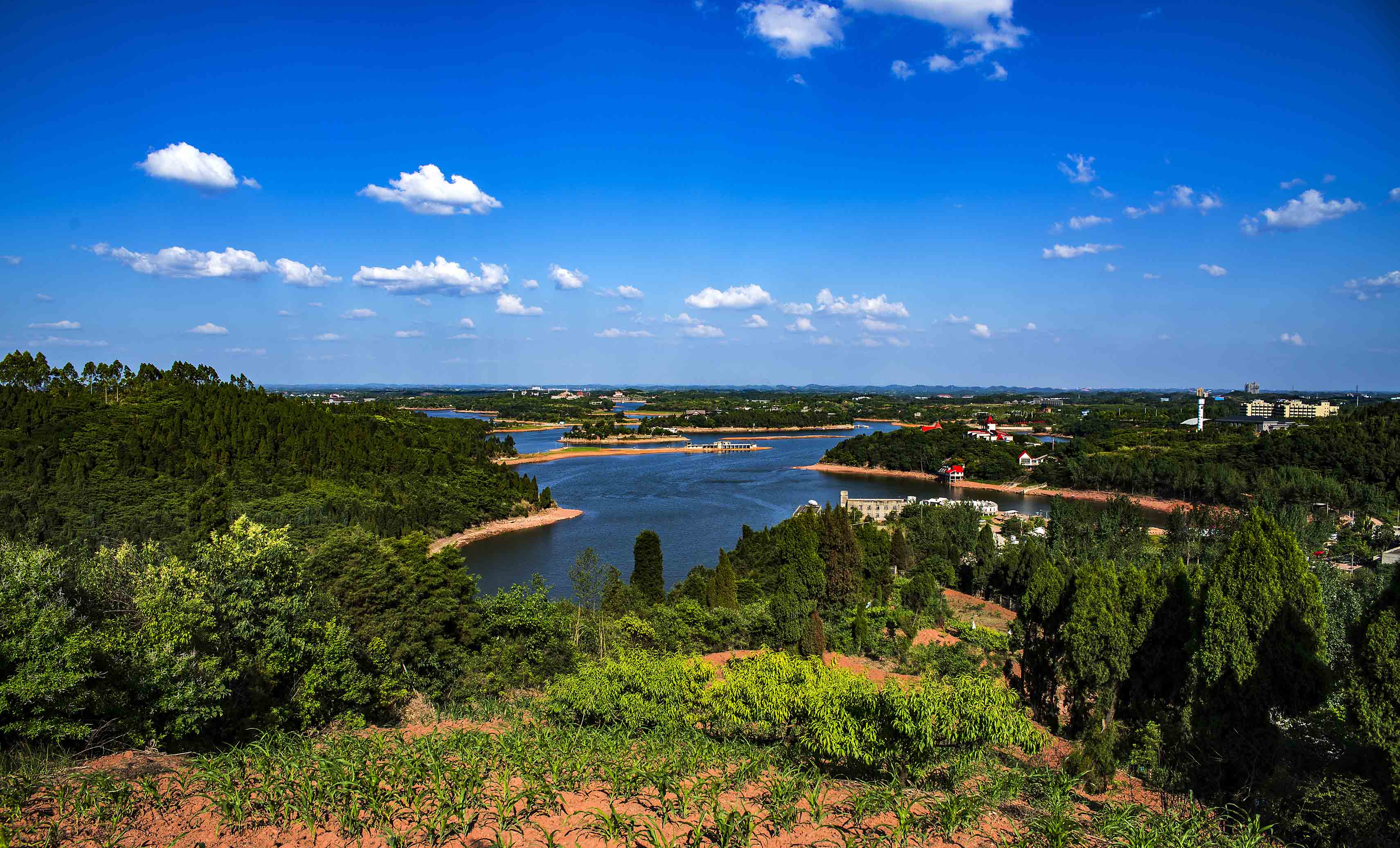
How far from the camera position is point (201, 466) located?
3055cm

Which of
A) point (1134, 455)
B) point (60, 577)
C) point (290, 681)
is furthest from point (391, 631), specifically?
point (1134, 455)

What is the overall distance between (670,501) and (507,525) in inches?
374

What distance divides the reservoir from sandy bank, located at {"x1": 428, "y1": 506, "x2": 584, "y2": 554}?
48cm

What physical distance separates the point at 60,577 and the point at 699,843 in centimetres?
605

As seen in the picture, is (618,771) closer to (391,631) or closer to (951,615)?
(391,631)

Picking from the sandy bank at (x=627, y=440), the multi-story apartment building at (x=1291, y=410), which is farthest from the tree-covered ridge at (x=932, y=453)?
the multi-story apartment building at (x=1291, y=410)

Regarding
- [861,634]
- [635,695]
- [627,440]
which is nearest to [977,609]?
[861,634]

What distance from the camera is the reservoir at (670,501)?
26.0m

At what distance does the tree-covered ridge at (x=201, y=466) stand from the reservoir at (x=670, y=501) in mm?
4666

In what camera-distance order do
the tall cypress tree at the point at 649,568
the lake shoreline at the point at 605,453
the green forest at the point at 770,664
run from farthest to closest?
1. the lake shoreline at the point at 605,453
2. the tall cypress tree at the point at 649,568
3. the green forest at the point at 770,664

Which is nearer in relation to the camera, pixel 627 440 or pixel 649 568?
pixel 649 568

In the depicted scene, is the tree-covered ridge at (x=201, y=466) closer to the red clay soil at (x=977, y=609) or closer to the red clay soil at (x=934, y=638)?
the red clay soil at (x=934, y=638)

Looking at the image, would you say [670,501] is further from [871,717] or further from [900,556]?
[871,717]

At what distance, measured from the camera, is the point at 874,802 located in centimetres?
414
